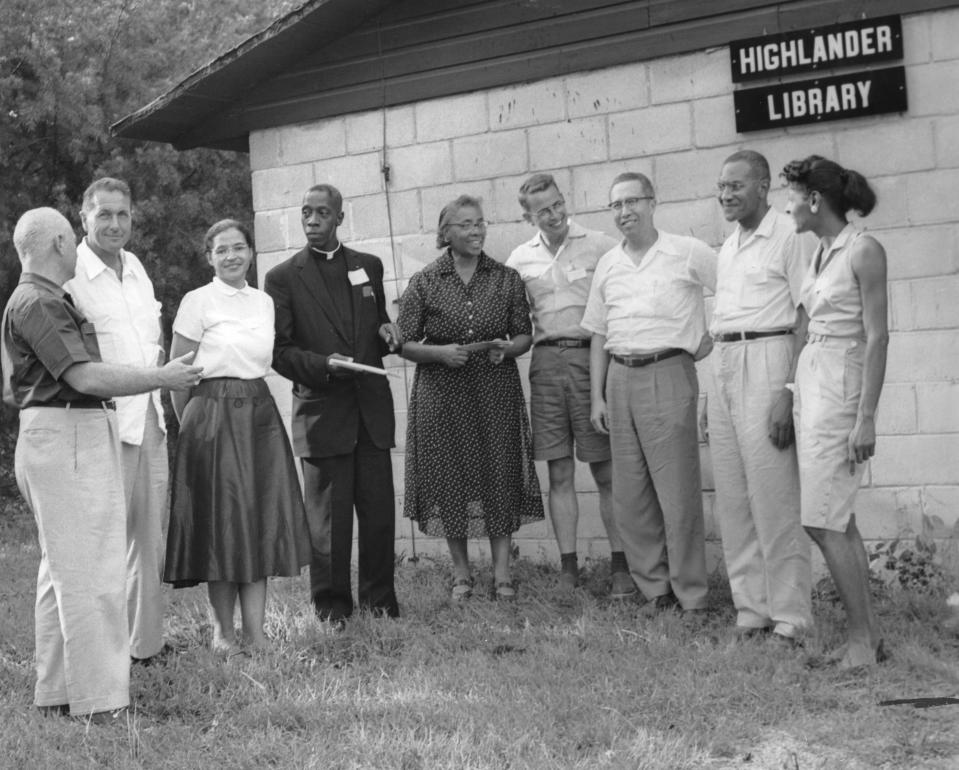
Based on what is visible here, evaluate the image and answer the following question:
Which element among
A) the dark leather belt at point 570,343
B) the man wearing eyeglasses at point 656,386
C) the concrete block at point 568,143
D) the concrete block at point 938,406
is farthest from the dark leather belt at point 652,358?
the concrete block at point 568,143

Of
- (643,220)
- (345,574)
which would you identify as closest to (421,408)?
(345,574)

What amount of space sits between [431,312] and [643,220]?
48.6 inches

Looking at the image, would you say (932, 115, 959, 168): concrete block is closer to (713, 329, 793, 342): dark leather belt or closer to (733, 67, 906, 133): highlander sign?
(733, 67, 906, 133): highlander sign

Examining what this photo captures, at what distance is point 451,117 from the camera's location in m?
8.10

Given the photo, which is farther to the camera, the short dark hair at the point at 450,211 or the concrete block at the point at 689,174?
the concrete block at the point at 689,174

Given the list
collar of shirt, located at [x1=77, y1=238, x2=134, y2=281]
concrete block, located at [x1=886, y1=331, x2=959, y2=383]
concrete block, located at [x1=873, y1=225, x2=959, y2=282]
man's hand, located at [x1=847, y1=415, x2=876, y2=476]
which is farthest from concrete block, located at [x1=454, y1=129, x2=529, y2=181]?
man's hand, located at [x1=847, y1=415, x2=876, y2=476]

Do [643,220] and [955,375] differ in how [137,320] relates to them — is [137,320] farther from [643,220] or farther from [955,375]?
[955,375]

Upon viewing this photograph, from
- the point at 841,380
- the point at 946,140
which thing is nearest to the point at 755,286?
the point at 841,380

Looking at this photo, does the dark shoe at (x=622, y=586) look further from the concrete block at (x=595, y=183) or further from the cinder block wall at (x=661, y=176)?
the concrete block at (x=595, y=183)

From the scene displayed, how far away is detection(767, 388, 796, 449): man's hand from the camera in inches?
220

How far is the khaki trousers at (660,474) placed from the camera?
21.2 ft

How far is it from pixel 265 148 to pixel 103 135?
820cm

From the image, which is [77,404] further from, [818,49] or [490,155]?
[818,49]

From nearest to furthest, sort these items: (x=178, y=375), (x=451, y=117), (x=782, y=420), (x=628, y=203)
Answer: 1. (x=178, y=375)
2. (x=782, y=420)
3. (x=628, y=203)
4. (x=451, y=117)
